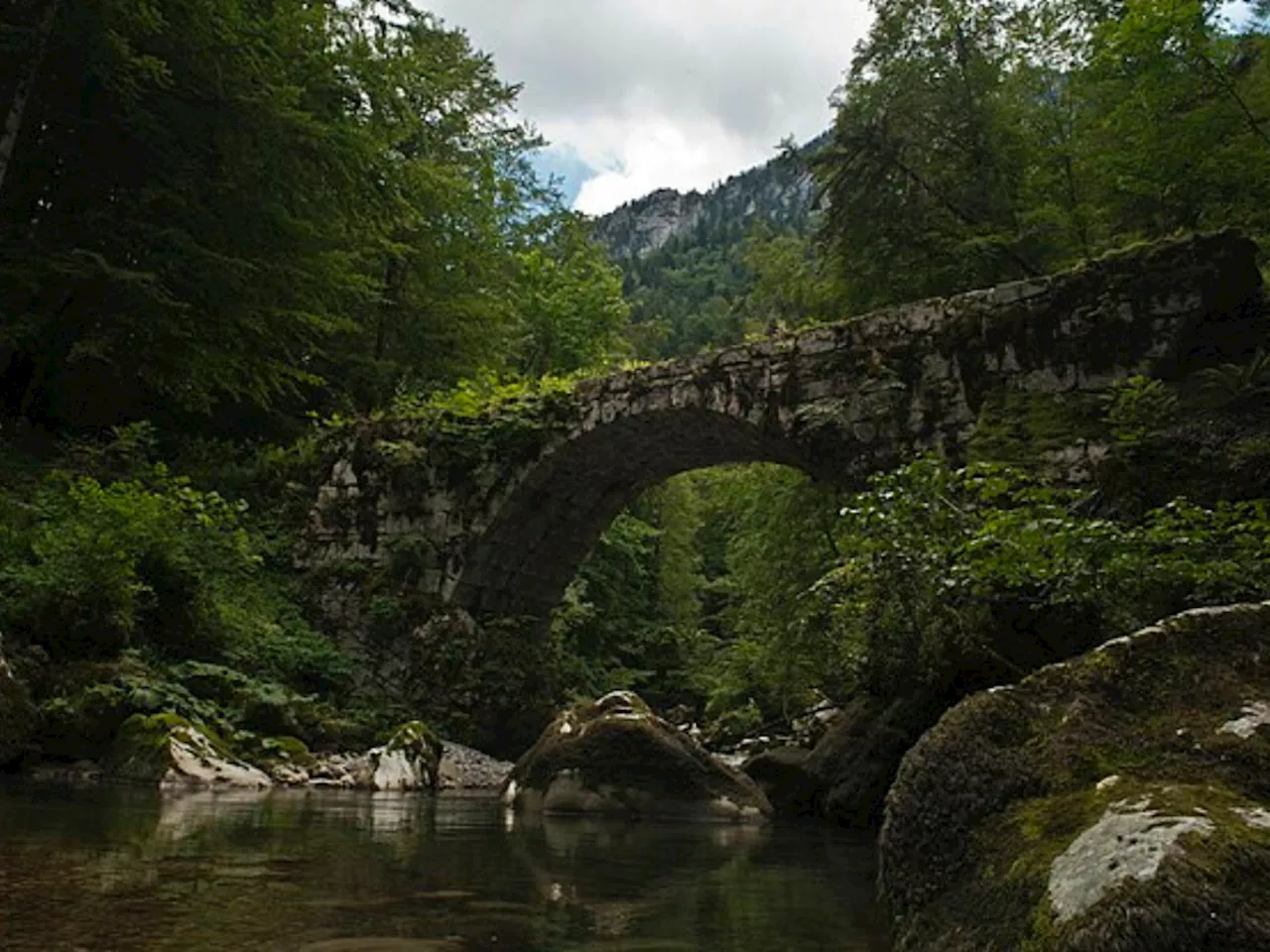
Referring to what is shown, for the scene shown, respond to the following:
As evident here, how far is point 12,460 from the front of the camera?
443 inches

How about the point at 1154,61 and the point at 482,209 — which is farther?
the point at 482,209

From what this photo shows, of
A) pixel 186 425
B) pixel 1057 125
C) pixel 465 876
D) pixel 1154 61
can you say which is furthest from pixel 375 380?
pixel 465 876

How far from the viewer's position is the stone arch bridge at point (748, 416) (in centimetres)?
835

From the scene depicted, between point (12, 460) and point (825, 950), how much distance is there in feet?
37.1

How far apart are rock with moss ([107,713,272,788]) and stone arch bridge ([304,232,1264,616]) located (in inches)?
219

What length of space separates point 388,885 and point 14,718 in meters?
4.52

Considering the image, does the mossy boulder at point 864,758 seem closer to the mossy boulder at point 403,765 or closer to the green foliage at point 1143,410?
the green foliage at point 1143,410

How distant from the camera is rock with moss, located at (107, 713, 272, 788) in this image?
716cm

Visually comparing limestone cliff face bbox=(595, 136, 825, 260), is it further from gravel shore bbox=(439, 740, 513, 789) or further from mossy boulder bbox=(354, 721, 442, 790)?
mossy boulder bbox=(354, 721, 442, 790)

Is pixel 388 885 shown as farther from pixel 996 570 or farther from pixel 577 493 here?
pixel 577 493

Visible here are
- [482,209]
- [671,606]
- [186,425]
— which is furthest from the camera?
[671,606]

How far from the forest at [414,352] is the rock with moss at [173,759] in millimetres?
325

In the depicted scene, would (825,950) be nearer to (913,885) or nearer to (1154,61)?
(913,885)

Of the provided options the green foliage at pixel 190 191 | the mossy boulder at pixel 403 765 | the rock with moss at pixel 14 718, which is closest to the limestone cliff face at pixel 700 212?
the green foliage at pixel 190 191
